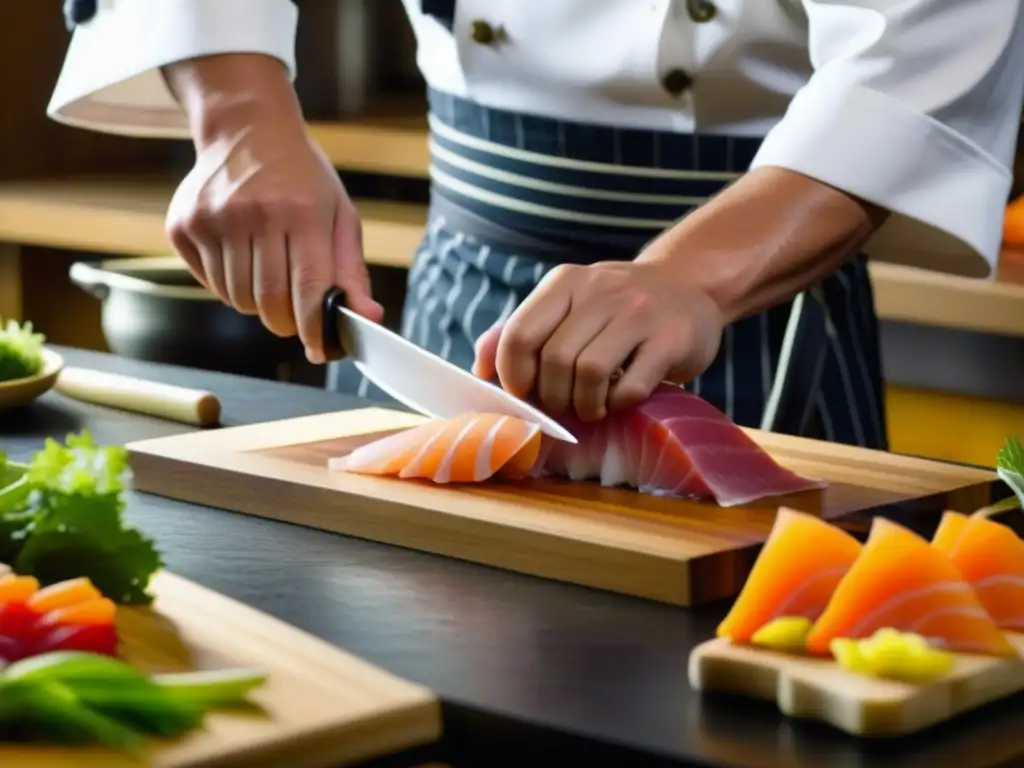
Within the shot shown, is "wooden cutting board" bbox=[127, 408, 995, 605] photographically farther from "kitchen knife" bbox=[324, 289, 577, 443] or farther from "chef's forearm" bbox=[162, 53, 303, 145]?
"chef's forearm" bbox=[162, 53, 303, 145]

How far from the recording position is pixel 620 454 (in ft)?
4.93

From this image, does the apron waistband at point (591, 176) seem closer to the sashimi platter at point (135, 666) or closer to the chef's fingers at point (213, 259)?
the chef's fingers at point (213, 259)

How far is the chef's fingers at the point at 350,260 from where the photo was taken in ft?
5.59

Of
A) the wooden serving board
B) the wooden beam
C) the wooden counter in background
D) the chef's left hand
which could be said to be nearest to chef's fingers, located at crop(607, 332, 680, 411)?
the chef's left hand

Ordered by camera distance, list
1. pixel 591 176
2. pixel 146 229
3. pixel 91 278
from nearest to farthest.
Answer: pixel 591 176 → pixel 91 278 → pixel 146 229

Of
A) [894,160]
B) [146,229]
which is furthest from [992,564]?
[146,229]

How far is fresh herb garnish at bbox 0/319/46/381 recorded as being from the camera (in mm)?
1823

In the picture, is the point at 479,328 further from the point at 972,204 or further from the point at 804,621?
the point at 804,621

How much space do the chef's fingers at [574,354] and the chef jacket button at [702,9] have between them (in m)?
0.46

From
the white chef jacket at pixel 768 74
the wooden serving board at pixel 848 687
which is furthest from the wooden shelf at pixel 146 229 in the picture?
the wooden serving board at pixel 848 687

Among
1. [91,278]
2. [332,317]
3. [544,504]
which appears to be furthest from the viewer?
[91,278]

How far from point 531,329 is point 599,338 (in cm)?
6

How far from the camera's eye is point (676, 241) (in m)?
1.59

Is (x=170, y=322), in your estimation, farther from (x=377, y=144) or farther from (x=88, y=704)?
(x=377, y=144)
